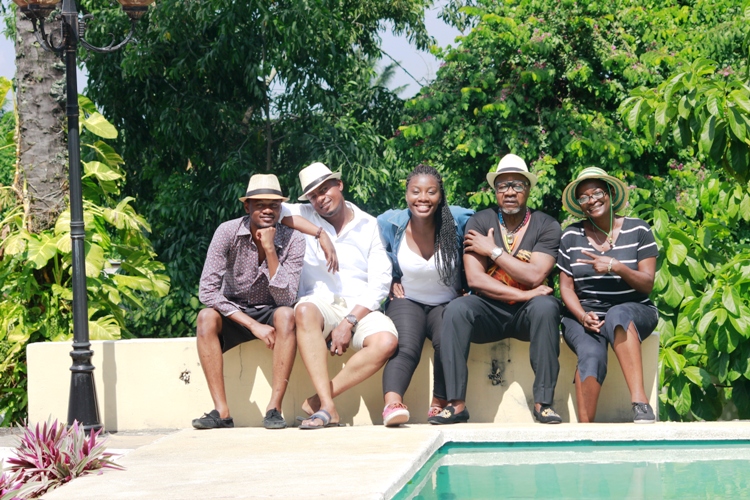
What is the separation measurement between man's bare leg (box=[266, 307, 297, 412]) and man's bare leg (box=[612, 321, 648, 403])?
188 centimetres

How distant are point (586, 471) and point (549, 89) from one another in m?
8.26

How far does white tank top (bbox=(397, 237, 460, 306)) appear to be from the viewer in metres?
5.66

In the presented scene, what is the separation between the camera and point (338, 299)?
5.69 m

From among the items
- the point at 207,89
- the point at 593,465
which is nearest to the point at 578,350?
the point at 593,465

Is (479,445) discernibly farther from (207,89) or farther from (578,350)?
(207,89)

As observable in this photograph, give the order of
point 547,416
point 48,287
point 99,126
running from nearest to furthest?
point 547,416, point 48,287, point 99,126

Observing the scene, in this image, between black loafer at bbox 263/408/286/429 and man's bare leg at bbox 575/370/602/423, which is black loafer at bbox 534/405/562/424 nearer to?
man's bare leg at bbox 575/370/602/423

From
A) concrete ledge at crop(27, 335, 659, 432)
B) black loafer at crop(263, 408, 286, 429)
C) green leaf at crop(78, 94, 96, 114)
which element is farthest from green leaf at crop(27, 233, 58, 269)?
black loafer at crop(263, 408, 286, 429)

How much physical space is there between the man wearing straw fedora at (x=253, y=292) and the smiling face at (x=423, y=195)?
2.35ft

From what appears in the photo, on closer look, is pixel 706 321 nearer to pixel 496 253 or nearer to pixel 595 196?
pixel 595 196

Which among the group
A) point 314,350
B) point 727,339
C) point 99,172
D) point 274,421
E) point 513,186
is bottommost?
point 274,421

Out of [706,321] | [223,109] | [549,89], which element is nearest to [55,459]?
[706,321]

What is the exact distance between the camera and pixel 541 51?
37.8 ft

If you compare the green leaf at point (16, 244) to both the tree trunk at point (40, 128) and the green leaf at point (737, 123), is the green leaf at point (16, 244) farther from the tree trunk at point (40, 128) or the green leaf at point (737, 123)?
the green leaf at point (737, 123)
